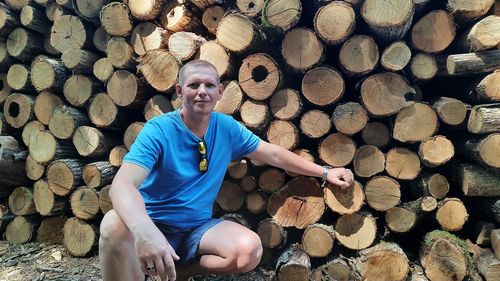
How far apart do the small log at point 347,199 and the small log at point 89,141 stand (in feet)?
6.31

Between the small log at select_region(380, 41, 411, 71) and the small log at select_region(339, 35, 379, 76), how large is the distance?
0.24ft

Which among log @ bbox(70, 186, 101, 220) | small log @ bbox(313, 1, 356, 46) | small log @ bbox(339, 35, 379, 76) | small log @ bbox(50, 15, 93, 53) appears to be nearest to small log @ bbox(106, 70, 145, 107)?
small log @ bbox(50, 15, 93, 53)

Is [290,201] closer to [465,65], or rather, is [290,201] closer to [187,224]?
[187,224]

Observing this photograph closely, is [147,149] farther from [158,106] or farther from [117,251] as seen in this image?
[158,106]

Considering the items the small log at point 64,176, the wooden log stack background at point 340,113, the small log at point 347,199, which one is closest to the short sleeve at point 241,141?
the wooden log stack background at point 340,113

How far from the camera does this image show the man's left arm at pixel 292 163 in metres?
2.64

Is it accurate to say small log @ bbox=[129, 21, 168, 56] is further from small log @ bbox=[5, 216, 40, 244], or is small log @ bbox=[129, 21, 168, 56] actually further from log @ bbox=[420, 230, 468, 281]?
log @ bbox=[420, 230, 468, 281]

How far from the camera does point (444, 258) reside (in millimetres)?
2662

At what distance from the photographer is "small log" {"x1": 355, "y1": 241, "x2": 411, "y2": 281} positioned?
2.65m

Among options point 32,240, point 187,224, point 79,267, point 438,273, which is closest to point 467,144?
point 438,273

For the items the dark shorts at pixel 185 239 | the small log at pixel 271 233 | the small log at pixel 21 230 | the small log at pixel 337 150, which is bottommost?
the small log at pixel 21 230

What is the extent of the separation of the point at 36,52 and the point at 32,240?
1.75 m

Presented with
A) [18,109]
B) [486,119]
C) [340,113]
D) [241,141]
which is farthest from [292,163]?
[18,109]

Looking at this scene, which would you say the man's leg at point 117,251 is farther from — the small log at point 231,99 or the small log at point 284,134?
the small log at point 284,134
